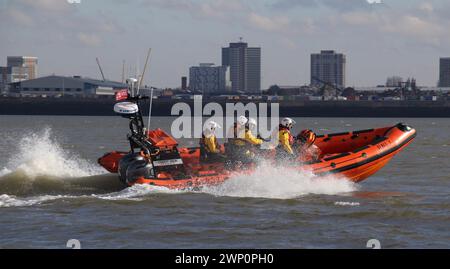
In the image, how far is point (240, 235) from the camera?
1416cm

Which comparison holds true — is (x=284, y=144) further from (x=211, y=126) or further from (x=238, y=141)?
(x=211, y=126)

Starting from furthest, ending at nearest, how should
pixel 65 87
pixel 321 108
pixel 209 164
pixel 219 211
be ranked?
pixel 65 87
pixel 321 108
pixel 209 164
pixel 219 211

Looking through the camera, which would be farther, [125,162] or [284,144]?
[284,144]

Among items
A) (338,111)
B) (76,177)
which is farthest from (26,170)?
(338,111)

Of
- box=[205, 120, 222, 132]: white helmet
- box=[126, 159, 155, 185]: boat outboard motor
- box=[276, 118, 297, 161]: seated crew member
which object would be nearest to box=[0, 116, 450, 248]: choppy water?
box=[126, 159, 155, 185]: boat outboard motor

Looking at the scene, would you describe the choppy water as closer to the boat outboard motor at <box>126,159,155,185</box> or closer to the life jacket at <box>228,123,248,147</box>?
the boat outboard motor at <box>126,159,155,185</box>

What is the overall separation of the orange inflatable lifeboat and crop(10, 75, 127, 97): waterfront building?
424 ft

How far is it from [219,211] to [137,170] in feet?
7.02

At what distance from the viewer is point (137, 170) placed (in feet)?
58.2

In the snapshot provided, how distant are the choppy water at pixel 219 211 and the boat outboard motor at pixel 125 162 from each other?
11.0 inches

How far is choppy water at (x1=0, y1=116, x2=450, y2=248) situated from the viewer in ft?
45.4

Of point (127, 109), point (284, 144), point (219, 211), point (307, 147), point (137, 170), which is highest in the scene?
point (127, 109)

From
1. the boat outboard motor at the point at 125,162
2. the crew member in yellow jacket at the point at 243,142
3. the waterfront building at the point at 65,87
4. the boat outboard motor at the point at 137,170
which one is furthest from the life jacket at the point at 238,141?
the waterfront building at the point at 65,87

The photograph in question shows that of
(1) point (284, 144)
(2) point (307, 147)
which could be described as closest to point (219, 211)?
(1) point (284, 144)
